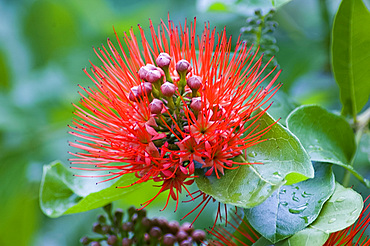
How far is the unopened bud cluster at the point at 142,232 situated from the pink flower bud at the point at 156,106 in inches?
15.2

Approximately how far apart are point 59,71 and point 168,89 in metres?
1.81

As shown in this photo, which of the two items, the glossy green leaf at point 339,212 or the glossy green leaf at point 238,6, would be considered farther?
the glossy green leaf at point 238,6

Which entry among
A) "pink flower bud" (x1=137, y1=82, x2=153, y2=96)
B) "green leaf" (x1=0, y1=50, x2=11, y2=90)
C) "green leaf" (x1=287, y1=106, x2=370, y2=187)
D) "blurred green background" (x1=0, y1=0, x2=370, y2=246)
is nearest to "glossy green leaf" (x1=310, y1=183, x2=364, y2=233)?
"green leaf" (x1=287, y1=106, x2=370, y2=187)

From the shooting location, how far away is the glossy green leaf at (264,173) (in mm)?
1019

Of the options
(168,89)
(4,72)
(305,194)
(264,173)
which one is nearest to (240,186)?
(264,173)

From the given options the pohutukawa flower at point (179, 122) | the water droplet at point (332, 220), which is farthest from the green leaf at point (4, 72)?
the water droplet at point (332, 220)

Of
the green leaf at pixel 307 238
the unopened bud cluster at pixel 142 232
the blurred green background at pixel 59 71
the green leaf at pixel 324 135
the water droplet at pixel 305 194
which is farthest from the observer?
the blurred green background at pixel 59 71

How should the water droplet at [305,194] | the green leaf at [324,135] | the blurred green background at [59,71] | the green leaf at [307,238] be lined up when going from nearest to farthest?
the green leaf at [307,238], the water droplet at [305,194], the green leaf at [324,135], the blurred green background at [59,71]

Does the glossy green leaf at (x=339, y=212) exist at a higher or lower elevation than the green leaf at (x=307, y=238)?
higher

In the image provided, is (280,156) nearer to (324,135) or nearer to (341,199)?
(341,199)

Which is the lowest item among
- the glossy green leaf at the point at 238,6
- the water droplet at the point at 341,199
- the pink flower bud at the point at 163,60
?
the water droplet at the point at 341,199

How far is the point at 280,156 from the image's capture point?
3.54 feet

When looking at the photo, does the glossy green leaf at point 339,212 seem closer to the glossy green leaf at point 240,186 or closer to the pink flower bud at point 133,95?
the glossy green leaf at point 240,186

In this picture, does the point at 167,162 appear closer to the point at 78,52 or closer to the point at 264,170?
the point at 264,170
